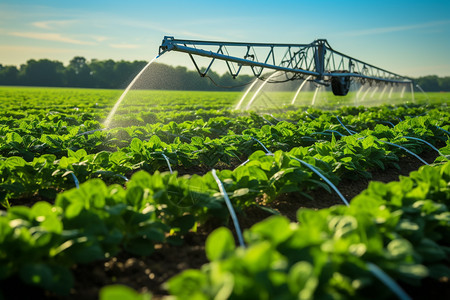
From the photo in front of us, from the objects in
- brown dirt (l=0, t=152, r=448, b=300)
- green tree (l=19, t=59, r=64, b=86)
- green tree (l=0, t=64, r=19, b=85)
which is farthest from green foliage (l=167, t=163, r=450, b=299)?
green tree (l=0, t=64, r=19, b=85)

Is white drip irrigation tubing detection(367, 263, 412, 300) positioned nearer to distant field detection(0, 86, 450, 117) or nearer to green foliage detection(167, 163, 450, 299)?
green foliage detection(167, 163, 450, 299)

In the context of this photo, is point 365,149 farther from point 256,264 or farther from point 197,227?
point 256,264

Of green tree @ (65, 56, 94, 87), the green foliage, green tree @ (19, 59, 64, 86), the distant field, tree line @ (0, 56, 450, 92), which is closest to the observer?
the green foliage

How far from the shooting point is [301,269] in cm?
117

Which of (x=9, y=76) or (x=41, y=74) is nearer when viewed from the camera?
(x=9, y=76)

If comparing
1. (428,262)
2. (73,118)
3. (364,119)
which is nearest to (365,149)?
(428,262)

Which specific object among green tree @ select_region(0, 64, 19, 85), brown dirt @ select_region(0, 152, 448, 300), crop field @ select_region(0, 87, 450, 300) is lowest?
brown dirt @ select_region(0, 152, 448, 300)

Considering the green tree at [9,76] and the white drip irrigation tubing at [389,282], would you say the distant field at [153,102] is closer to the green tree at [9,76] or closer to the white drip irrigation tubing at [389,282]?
the white drip irrigation tubing at [389,282]

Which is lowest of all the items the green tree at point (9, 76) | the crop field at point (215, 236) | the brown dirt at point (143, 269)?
the brown dirt at point (143, 269)

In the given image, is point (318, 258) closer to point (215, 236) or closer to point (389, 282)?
point (389, 282)

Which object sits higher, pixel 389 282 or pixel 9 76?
pixel 9 76

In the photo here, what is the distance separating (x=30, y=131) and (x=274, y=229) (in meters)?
5.67

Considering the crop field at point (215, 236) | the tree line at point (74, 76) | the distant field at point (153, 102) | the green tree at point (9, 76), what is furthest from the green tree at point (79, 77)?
the crop field at point (215, 236)

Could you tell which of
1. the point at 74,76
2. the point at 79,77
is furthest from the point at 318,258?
the point at 74,76
